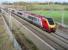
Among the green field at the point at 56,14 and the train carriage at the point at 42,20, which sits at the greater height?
the green field at the point at 56,14

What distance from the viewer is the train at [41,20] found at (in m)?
10.4

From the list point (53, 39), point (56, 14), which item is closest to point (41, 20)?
point (53, 39)

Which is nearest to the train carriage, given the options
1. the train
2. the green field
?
the train

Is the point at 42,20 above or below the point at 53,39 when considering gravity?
above

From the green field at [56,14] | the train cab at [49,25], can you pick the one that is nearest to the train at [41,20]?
the train cab at [49,25]

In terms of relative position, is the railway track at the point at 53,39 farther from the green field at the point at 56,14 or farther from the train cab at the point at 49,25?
the green field at the point at 56,14

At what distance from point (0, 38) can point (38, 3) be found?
2.64 metres

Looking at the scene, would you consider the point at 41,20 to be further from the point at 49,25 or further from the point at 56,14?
the point at 56,14

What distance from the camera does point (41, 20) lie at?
1135 centimetres

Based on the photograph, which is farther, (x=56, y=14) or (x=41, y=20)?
(x=41, y=20)

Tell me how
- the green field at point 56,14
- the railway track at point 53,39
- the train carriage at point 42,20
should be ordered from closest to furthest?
the green field at point 56,14, the railway track at point 53,39, the train carriage at point 42,20

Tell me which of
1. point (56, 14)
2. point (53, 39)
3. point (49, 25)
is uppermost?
point (56, 14)

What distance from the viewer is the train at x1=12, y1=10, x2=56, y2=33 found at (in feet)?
34.2

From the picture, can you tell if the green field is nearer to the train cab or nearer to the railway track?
the train cab
